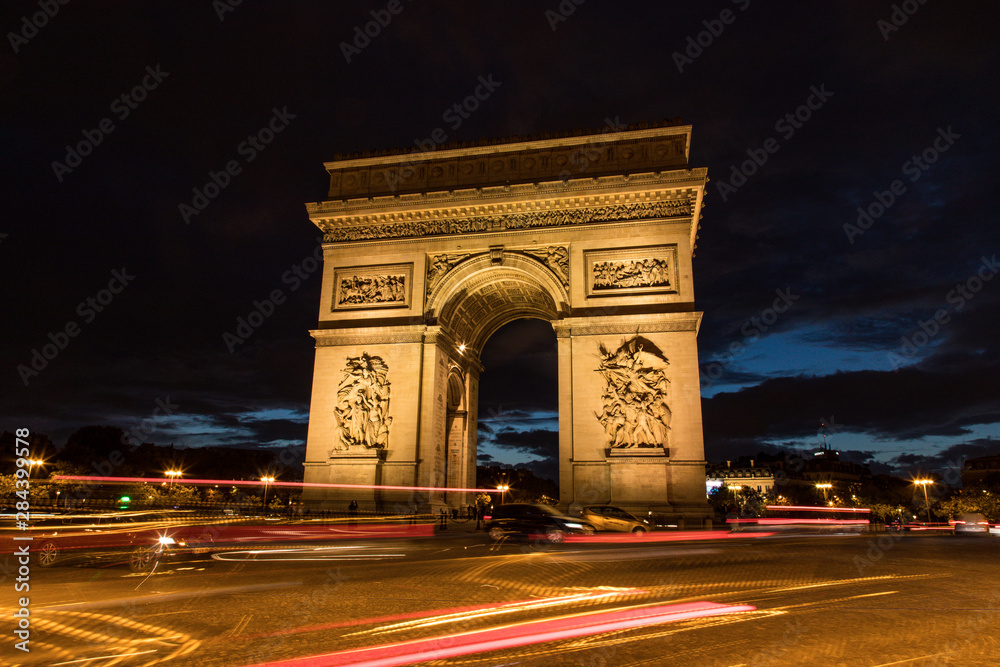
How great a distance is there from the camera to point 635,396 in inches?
842

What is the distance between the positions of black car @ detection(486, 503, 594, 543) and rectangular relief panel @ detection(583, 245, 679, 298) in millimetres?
9932

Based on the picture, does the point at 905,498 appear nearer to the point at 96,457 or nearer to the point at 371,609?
the point at 371,609

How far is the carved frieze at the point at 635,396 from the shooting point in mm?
20984

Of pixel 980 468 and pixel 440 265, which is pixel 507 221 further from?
pixel 980 468

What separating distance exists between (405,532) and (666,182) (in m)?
15.6

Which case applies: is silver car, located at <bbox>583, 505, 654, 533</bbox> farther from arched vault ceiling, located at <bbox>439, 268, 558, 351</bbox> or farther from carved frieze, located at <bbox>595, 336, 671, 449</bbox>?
arched vault ceiling, located at <bbox>439, 268, 558, 351</bbox>

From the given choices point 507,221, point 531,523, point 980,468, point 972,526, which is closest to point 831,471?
point 980,468

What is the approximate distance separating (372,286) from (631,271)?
10507 millimetres

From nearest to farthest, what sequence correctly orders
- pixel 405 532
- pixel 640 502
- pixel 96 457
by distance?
1. pixel 405 532
2. pixel 640 502
3. pixel 96 457

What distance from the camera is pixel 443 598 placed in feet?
22.0

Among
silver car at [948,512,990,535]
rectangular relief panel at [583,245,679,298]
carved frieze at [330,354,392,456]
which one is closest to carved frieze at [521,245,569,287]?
rectangular relief panel at [583,245,679,298]

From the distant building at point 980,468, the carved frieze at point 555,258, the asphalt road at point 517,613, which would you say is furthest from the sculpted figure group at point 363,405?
the distant building at point 980,468

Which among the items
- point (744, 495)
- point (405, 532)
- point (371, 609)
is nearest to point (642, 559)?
point (371, 609)

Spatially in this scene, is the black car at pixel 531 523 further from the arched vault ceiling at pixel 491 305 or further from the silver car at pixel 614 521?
the arched vault ceiling at pixel 491 305
